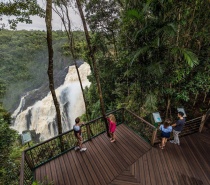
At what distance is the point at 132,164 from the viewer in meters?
3.99

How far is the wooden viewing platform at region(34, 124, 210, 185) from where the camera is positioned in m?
3.56

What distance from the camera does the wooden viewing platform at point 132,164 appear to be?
356 centimetres

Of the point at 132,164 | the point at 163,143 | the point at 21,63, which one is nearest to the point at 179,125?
the point at 163,143

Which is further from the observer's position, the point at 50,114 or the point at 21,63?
the point at 21,63

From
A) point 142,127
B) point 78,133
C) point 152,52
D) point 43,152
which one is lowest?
point 43,152

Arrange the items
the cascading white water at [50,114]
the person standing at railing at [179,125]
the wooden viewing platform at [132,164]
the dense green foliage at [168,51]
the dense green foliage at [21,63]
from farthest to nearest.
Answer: the dense green foliage at [21,63] → the cascading white water at [50,114] → the person standing at railing at [179,125] → the dense green foliage at [168,51] → the wooden viewing platform at [132,164]

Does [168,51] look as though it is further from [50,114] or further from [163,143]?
[50,114]

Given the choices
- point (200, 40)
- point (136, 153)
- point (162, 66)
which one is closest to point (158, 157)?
point (136, 153)

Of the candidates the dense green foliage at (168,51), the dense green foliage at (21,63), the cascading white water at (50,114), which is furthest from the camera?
the dense green foliage at (21,63)

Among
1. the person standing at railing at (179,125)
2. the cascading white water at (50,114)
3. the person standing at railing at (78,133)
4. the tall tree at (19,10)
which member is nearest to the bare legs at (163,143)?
the person standing at railing at (179,125)

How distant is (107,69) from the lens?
9375mm

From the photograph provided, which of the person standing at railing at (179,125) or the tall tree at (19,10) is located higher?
the tall tree at (19,10)

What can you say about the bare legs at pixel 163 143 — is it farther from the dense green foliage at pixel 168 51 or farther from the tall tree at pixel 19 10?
the tall tree at pixel 19 10

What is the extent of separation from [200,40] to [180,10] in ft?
6.12
